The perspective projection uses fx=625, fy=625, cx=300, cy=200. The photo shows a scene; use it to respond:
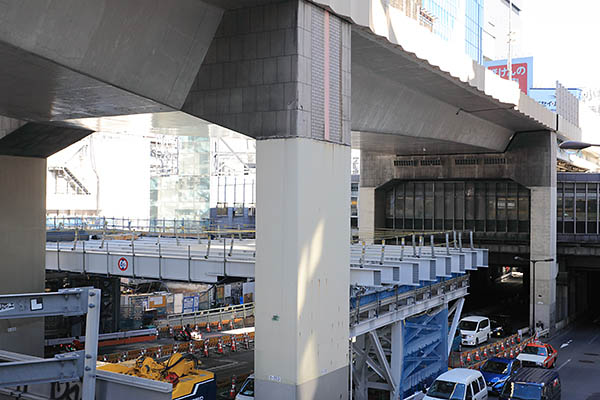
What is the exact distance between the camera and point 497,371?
2652 cm

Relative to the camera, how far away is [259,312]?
1469cm

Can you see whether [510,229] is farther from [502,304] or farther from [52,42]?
[52,42]

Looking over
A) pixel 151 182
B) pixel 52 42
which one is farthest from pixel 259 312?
pixel 151 182

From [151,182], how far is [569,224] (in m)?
49.6

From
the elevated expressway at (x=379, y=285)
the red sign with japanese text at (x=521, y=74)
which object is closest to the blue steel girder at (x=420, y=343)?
the elevated expressway at (x=379, y=285)

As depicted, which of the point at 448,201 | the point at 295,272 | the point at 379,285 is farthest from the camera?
the point at 448,201

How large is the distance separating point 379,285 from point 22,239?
13.1 meters

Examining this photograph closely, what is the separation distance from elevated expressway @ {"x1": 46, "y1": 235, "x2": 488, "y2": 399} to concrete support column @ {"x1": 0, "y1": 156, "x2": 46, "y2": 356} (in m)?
2.39

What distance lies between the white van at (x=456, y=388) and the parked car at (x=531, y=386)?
3.16 ft

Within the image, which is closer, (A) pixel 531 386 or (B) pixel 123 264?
(A) pixel 531 386

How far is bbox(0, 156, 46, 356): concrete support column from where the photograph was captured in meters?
22.1

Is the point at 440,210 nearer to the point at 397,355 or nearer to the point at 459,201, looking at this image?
the point at 459,201

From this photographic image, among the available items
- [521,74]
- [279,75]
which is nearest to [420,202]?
[521,74]

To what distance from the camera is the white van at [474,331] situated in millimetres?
37250
